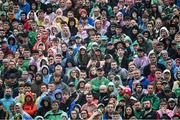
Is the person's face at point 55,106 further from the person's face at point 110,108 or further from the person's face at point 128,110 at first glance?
the person's face at point 128,110

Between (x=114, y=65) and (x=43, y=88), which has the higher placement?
(x=114, y=65)

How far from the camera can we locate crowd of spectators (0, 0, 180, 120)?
21.8m

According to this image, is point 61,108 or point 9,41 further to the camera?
point 9,41

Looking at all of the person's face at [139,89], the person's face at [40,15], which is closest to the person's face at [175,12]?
the person's face at [40,15]

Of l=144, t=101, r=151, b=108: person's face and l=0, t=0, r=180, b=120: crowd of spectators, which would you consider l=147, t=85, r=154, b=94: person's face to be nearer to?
l=0, t=0, r=180, b=120: crowd of spectators

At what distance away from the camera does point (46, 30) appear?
1012 inches

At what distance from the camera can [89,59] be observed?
24.0m

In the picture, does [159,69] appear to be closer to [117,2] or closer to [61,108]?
[61,108]

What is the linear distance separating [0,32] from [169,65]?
5619 millimetres

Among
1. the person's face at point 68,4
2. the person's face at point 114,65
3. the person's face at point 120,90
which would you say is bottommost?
the person's face at point 120,90

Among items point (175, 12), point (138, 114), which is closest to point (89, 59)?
point (138, 114)

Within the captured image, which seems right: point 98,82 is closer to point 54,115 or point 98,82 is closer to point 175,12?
point 54,115

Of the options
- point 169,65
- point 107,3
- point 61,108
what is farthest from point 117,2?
point 61,108

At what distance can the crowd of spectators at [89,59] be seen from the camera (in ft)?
71.6
